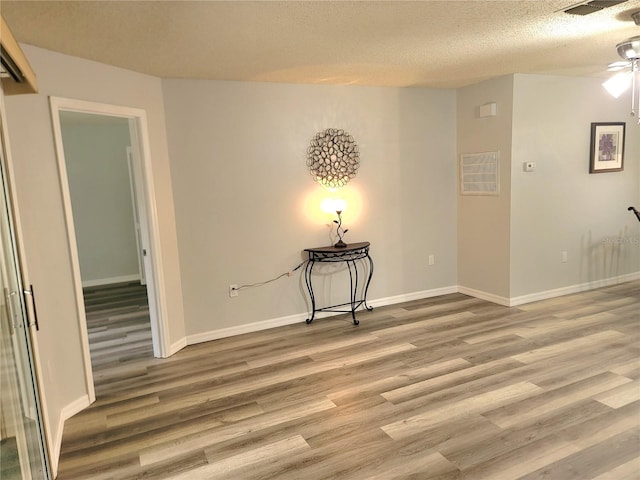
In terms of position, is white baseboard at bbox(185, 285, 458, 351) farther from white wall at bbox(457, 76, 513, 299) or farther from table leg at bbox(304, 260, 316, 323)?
white wall at bbox(457, 76, 513, 299)

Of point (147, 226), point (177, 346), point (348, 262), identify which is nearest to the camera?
point (147, 226)

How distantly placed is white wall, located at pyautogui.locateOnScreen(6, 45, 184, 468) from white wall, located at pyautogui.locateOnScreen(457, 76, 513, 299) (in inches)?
141

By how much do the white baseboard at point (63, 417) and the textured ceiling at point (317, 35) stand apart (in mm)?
2277

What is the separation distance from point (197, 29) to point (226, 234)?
1.91 m

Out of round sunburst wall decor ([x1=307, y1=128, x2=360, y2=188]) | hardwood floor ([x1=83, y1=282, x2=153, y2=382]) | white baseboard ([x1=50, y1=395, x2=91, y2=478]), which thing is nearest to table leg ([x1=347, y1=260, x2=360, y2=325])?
round sunburst wall decor ([x1=307, y1=128, x2=360, y2=188])

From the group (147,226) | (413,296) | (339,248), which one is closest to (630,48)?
(339,248)

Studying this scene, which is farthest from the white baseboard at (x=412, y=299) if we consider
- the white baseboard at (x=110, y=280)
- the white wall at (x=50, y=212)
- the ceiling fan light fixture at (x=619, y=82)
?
the white baseboard at (x=110, y=280)

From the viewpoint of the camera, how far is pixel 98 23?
2350 millimetres

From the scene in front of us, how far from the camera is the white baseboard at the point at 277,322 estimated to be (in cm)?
402

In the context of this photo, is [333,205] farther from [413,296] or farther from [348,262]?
[413,296]

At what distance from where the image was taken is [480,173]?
4742 mm

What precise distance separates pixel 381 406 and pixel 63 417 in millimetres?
2040

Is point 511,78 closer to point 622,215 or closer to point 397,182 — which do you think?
point 397,182

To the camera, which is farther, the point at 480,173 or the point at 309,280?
the point at 480,173
